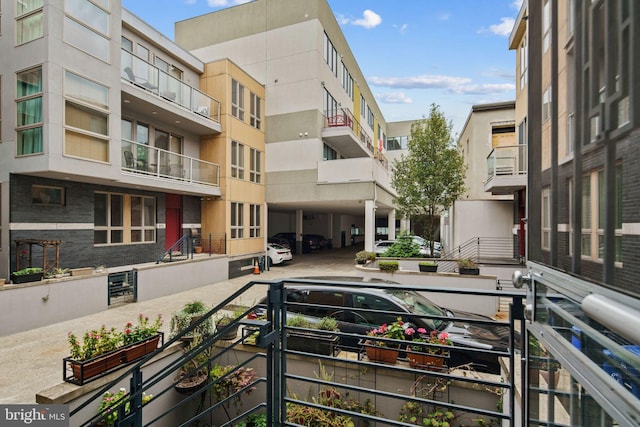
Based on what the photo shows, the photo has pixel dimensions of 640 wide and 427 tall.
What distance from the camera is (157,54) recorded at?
13180 millimetres

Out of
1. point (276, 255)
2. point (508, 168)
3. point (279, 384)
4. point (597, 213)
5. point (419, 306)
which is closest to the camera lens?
point (597, 213)

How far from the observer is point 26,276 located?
7.64m

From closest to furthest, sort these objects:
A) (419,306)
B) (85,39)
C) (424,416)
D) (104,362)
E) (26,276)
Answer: (424,416) < (104,362) < (419,306) < (26,276) < (85,39)

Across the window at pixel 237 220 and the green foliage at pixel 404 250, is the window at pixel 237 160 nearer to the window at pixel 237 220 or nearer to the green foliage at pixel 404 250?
the window at pixel 237 220

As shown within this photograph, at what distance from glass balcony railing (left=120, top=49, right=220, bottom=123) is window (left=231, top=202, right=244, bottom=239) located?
409 centimetres

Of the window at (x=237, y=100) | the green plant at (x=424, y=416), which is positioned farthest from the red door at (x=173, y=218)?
the green plant at (x=424, y=416)

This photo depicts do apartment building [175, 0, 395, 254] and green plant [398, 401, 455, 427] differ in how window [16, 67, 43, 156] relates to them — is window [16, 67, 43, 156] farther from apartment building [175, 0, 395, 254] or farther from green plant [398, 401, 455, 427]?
apartment building [175, 0, 395, 254]

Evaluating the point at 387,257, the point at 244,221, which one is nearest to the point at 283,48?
the point at 244,221

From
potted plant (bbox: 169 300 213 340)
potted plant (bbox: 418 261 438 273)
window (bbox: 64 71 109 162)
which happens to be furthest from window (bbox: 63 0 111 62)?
potted plant (bbox: 418 261 438 273)

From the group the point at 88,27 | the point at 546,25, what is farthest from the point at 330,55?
the point at 546,25

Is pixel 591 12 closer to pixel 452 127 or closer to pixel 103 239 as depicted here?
pixel 103 239

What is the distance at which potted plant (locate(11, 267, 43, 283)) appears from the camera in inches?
298

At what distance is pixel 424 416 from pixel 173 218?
12.9 meters

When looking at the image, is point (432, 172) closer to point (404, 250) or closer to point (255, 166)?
point (404, 250)
